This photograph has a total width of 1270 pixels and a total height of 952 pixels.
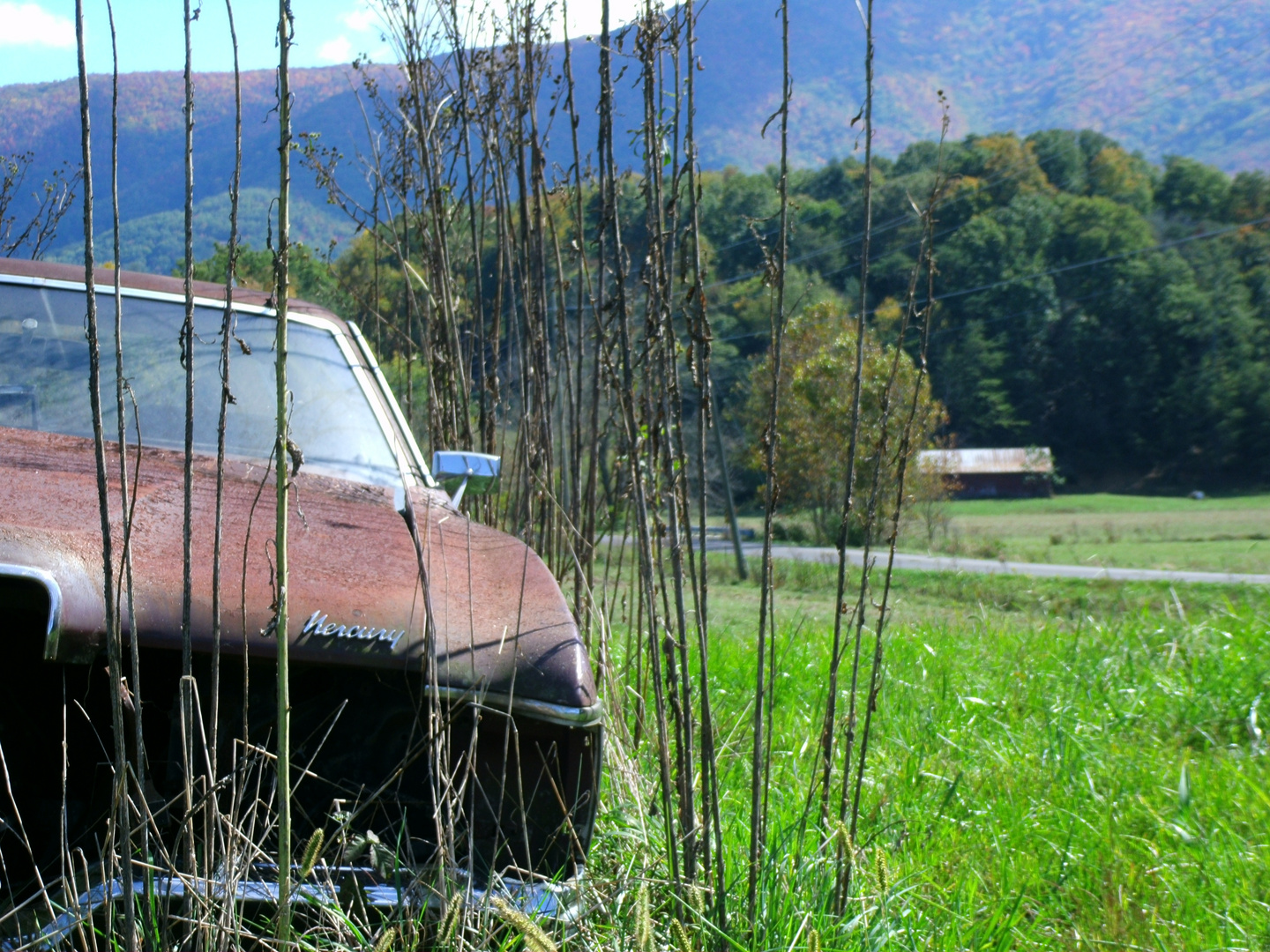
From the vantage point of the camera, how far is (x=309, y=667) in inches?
69.8

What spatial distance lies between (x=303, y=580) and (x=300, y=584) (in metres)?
0.03

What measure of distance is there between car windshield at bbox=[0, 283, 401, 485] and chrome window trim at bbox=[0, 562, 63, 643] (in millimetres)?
1084

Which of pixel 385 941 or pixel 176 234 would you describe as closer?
pixel 385 941

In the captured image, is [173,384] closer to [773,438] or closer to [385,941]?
[773,438]

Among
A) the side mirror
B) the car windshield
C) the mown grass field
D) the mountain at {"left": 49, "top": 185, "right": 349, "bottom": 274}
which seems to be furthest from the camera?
the side mirror

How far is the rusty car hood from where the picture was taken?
162 centimetres

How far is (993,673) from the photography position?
520cm

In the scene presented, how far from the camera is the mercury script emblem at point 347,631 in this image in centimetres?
168

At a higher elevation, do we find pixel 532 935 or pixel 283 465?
pixel 283 465

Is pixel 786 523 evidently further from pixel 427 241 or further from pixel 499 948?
pixel 499 948

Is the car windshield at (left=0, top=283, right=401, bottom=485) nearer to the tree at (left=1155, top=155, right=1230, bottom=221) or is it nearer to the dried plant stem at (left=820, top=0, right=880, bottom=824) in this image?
the dried plant stem at (left=820, top=0, right=880, bottom=824)

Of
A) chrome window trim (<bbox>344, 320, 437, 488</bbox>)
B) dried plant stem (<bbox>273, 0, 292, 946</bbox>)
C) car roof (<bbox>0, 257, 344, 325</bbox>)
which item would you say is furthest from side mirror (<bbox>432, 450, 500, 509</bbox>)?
dried plant stem (<bbox>273, 0, 292, 946</bbox>)

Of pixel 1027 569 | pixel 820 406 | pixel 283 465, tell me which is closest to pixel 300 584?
pixel 283 465

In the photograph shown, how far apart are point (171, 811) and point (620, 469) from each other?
204cm
